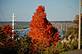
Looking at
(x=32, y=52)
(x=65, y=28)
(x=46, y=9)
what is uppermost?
(x=46, y=9)

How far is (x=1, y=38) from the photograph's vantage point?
21.5ft

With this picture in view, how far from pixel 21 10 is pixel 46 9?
546mm

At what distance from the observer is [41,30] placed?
668cm

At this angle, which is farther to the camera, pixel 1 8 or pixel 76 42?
pixel 76 42

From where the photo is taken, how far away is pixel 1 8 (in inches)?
255

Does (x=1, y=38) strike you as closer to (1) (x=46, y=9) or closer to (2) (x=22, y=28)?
(2) (x=22, y=28)

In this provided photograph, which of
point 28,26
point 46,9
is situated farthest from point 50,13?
point 28,26

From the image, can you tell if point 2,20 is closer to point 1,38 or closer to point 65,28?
point 1,38

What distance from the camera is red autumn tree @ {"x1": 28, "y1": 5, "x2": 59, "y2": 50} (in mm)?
6633

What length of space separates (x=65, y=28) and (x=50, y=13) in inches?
19.2

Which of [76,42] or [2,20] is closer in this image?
[2,20]

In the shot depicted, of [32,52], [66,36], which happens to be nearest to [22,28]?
[32,52]

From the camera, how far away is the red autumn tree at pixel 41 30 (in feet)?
21.8

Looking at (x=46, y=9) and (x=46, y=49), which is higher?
(x=46, y=9)
